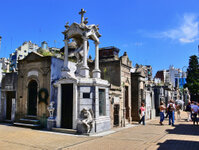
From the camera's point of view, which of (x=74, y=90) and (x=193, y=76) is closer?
(x=74, y=90)

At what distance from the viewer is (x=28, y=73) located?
1390 centimetres

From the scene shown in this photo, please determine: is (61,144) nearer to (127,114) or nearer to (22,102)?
(22,102)

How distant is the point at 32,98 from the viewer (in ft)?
44.4

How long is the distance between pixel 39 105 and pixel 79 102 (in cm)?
381

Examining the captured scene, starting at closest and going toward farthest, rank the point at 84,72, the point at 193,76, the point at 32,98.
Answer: the point at 84,72
the point at 32,98
the point at 193,76

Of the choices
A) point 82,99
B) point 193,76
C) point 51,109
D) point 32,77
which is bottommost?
point 51,109

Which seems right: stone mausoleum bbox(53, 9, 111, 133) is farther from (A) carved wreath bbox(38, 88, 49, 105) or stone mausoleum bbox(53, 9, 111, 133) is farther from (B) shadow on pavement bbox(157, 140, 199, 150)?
(B) shadow on pavement bbox(157, 140, 199, 150)

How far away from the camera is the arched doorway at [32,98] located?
43.7ft

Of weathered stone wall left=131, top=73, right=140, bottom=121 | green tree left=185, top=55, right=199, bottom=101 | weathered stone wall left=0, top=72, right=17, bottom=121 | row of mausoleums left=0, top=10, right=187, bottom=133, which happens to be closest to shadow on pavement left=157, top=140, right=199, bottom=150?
row of mausoleums left=0, top=10, right=187, bottom=133

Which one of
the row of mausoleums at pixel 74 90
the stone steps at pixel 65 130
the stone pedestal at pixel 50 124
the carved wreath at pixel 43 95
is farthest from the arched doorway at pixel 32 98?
the stone steps at pixel 65 130

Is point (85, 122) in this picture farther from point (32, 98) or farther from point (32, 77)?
point (32, 77)

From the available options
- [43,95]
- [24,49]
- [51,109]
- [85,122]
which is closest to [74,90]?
[85,122]

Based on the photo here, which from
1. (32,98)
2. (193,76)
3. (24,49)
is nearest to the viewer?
(32,98)

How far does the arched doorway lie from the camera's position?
525 inches
